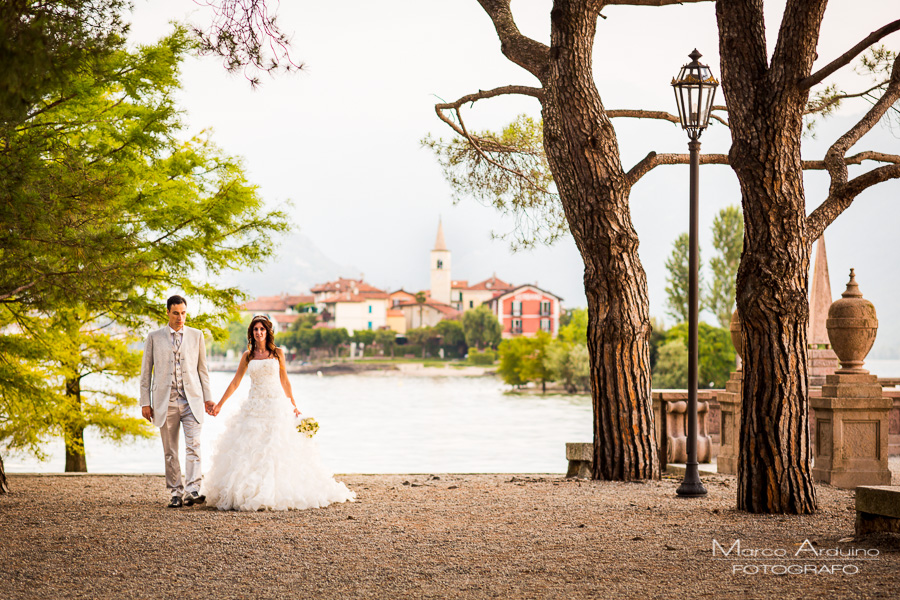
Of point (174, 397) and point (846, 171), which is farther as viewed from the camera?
point (846, 171)

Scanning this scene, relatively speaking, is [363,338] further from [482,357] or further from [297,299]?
[297,299]

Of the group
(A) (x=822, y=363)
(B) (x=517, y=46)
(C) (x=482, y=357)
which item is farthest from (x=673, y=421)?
(C) (x=482, y=357)

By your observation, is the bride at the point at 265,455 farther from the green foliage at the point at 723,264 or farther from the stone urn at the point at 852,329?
the green foliage at the point at 723,264

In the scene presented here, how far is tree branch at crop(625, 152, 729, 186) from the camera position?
29.3 ft

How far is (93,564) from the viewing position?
4.94 meters

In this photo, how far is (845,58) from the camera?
21.3 ft

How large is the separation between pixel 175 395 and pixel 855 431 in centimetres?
633

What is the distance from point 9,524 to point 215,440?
1618mm

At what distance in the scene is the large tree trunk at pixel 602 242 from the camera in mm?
8602

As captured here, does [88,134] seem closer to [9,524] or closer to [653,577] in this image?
[9,524]

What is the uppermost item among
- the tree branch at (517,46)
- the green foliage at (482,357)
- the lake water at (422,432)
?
the tree branch at (517,46)

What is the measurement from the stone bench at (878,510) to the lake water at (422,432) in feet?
43.4

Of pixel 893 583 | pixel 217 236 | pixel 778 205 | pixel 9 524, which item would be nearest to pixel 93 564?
pixel 9 524

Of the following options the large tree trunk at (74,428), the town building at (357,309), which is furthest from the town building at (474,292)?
the large tree trunk at (74,428)
